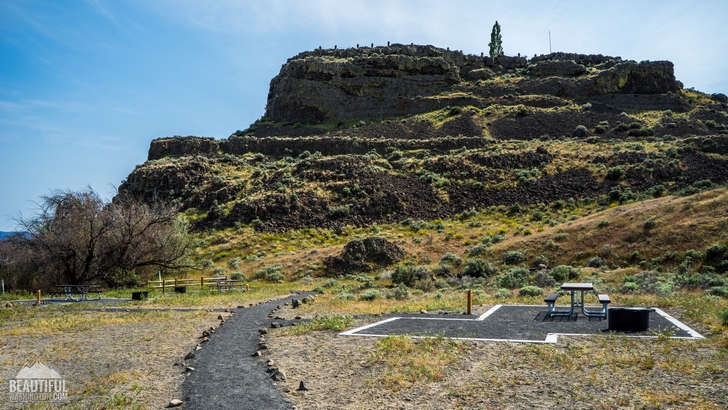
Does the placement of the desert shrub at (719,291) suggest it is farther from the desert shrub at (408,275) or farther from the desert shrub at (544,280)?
the desert shrub at (408,275)

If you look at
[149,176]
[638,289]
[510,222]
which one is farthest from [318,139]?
[638,289]

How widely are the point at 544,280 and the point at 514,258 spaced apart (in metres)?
5.38

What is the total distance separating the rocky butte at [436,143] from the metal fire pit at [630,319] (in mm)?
30280

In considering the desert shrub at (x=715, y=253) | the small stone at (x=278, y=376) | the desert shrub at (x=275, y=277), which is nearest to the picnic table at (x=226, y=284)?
the desert shrub at (x=275, y=277)

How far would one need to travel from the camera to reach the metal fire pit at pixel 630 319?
11328 mm

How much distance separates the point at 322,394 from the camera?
25.8 feet

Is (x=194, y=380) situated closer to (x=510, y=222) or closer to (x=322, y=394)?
(x=322, y=394)

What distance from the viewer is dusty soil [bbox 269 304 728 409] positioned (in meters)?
7.01

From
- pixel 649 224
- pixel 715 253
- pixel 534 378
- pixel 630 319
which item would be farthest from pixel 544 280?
pixel 534 378

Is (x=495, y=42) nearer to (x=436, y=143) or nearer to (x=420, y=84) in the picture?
(x=420, y=84)

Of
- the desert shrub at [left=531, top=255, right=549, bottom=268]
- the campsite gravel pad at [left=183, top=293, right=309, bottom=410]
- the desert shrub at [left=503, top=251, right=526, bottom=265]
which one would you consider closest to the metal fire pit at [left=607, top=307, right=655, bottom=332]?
the campsite gravel pad at [left=183, top=293, right=309, bottom=410]

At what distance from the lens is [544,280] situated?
24.7 metres

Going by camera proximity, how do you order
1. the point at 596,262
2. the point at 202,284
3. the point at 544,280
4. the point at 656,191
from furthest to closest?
the point at 656,191
the point at 596,262
the point at 202,284
the point at 544,280

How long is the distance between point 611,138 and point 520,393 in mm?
54308
